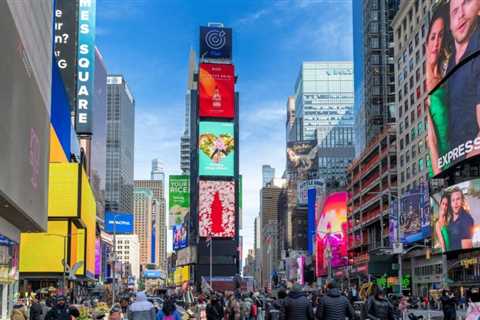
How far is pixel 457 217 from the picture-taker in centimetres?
6750

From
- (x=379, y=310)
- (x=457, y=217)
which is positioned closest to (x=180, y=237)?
(x=457, y=217)

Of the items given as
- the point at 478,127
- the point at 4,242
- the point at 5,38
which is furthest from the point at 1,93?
the point at 478,127

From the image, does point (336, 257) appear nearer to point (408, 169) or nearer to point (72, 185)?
point (408, 169)

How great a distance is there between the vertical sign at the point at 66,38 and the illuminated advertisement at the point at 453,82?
5075 centimetres

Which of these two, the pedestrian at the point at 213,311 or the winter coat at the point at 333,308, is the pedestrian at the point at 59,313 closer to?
the winter coat at the point at 333,308

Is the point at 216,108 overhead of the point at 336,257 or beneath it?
overhead

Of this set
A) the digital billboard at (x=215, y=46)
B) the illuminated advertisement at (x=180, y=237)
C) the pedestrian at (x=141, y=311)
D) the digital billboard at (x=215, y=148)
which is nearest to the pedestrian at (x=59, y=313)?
the pedestrian at (x=141, y=311)

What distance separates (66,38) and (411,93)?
1880 inches

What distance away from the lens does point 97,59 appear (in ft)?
481

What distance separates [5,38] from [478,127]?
4666 centimetres

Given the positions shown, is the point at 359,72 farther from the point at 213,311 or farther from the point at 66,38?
the point at 213,311

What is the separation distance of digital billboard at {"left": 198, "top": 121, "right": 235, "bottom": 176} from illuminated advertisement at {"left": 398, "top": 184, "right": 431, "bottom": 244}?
52.1 meters

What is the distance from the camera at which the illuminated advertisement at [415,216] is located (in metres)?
80.5

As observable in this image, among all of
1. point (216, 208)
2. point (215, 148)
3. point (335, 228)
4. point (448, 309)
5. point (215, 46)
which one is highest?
point (215, 46)
